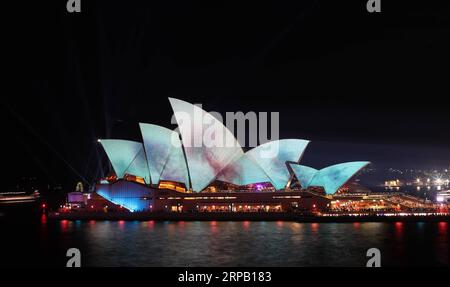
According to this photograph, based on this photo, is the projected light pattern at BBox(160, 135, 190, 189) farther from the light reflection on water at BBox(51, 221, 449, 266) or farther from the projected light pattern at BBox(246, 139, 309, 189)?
the light reflection on water at BBox(51, 221, 449, 266)

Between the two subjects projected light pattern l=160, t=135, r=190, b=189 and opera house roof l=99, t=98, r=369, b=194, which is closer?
opera house roof l=99, t=98, r=369, b=194

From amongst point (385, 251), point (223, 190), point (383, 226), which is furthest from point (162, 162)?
point (385, 251)

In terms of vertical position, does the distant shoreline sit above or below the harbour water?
above

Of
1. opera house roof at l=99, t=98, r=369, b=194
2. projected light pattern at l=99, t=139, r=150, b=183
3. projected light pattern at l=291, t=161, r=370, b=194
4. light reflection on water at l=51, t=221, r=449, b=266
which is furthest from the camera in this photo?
projected light pattern at l=99, t=139, r=150, b=183

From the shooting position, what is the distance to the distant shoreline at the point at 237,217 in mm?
44688

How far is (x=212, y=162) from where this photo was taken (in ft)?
160

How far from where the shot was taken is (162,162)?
48.8 m

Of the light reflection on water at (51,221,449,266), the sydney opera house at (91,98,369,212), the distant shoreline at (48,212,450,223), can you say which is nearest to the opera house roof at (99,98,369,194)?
the sydney opera house at (91,98,369,212)

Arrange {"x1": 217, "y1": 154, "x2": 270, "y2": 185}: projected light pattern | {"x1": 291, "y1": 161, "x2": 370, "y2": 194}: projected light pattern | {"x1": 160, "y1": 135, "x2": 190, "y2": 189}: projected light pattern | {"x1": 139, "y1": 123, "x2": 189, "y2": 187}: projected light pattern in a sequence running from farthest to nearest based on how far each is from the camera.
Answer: {"x1": 217, "y1": 154, "x2": 270, "y2": 185}: projected light pattern, {"x1": 291, "y1": 161, "x2": 370, "y2": 194}: projected light pattern, {"x1": 160, "y1": 135, "x2": 190, "y2": 189}: projected light pattern, {"x1": 139, "y1": 123, "x2": 189, "y2": 187}: projected light pattern

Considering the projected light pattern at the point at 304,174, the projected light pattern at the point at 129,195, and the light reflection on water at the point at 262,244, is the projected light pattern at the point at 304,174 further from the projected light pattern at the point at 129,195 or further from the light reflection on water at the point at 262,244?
the projected light pattern at the point at 129,195

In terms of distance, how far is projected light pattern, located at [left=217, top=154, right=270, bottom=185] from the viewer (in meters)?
49.4

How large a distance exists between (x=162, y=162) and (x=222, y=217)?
25.9 feet

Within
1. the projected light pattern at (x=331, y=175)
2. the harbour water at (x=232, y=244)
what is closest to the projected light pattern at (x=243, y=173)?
the projected light pattern at (x=331, y=175)
